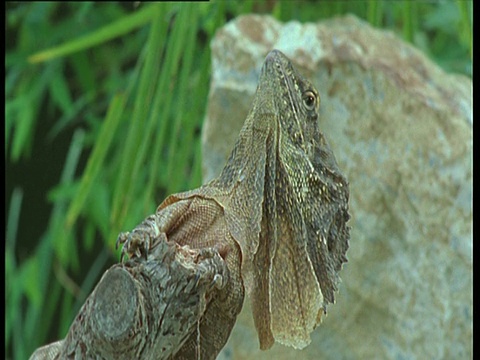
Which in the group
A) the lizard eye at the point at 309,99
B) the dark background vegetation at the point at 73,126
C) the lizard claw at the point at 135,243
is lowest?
the dark background vegetation at the point at 73,126

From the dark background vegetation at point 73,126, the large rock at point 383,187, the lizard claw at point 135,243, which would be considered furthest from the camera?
the dark background vegetation at point 73,126

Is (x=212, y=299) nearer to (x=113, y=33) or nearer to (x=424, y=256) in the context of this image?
(x=424, y=256)

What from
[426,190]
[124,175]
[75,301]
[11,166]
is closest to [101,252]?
[75,301]

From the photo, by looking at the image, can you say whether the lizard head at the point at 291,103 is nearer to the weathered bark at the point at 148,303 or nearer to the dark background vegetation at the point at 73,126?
the weathered bark at the point at 148,303

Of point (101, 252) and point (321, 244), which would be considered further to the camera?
point (101, 252)

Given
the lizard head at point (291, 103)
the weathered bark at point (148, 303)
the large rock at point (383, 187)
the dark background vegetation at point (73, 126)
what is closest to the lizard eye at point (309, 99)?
the lizard head at point (291, 103)

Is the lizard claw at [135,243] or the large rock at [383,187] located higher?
the lizard claw at [135,243]
